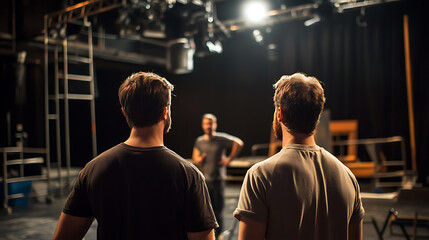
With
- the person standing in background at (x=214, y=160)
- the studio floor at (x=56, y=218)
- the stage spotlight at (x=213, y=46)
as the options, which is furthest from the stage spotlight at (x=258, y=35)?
the person standing in background at (x=214, y=160)

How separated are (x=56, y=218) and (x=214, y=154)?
8.53 feet

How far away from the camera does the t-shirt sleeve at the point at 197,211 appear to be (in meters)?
1.34

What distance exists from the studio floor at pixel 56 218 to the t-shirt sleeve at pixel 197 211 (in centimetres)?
339

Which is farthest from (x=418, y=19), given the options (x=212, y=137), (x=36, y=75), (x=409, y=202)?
(x=36, y=75)

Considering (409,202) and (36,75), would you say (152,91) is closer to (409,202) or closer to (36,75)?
(409,202)

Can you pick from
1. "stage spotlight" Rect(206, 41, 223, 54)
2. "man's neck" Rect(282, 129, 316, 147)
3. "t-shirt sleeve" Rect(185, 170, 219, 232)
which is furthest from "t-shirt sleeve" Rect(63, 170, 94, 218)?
"stage spotlight" Rect(206, 41, 223, 54)

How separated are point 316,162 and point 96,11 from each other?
20.0ft

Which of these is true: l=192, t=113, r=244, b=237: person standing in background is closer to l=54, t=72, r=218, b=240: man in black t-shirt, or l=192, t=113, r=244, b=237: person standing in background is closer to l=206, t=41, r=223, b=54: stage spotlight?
l=206, t=41, r=223, b=54: stage spotlight

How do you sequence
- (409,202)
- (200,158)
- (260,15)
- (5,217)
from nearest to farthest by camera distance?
(200,158) < (5,217) < (409,202) < (260,15)

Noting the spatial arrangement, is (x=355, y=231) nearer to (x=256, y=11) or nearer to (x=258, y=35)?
(x=256, y=11)

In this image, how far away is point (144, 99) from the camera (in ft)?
4.45

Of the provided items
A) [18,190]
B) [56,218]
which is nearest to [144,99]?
[56,218]

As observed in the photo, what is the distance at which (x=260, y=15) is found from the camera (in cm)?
739

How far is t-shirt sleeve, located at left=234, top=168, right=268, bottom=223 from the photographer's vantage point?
1286 millimetres
